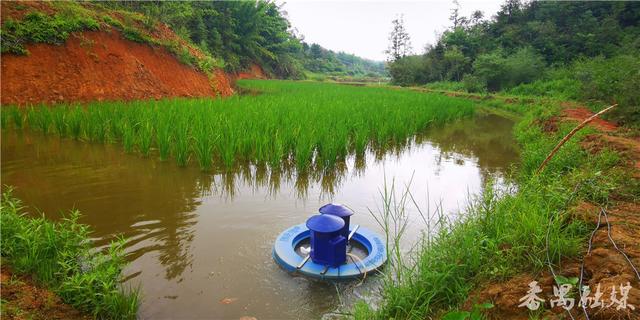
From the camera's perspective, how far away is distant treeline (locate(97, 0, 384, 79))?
13586 mm

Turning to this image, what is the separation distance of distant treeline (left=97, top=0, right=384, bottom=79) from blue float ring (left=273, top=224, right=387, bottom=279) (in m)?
12.1

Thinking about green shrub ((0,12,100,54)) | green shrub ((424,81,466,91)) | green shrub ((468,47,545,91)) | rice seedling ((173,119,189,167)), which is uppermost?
green shrub ((0,12,100,54))

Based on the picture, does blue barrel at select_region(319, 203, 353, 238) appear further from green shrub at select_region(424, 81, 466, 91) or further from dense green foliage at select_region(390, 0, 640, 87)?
green shrub at select_region(424, 81, 466, 91)

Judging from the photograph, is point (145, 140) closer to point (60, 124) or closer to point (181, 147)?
point (181, 147)

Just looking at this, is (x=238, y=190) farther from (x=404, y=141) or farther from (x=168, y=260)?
(x=404, y=141)

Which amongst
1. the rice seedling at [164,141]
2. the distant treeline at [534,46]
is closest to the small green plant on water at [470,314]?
the rice seedling at [164,141]

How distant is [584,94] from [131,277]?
42.0 ft

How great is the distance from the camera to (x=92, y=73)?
9312 millimetres

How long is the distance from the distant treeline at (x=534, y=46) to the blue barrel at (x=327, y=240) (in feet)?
49.1

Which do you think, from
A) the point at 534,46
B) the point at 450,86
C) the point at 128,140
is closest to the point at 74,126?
the point at 128,140

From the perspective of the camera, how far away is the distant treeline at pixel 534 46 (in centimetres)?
1964

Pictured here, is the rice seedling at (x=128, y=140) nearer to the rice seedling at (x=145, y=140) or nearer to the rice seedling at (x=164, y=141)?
the rice seedling at (x=145, y=140)

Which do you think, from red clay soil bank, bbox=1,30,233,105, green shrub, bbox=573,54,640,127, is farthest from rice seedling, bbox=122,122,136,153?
green shrub, bbox=573,54,640,127

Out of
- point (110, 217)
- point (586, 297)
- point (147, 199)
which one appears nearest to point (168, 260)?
point (110, 217)
